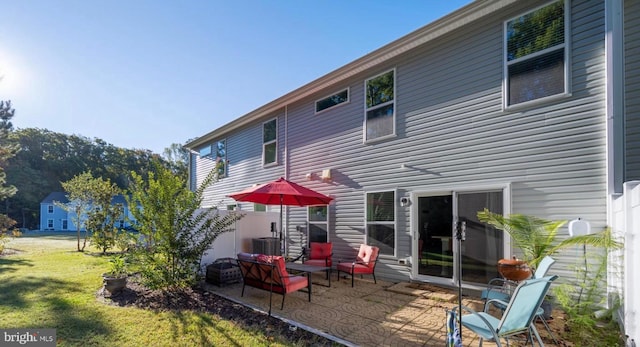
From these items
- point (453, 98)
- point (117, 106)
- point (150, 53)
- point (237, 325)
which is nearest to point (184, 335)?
point (237, 325)

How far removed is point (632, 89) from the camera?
14.3 feet

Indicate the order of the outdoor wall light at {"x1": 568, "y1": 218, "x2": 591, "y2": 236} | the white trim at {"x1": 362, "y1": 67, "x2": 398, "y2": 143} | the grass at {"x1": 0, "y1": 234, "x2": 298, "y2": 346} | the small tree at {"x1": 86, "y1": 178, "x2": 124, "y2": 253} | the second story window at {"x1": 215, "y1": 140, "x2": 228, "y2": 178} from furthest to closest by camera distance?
the second story window at {"x1": 215, "y1": 140, "x2": 228, "y2": 178}
the small tree at {"x1": 86, "y1": 178, "x2": 124, "y2": 253}
the white trim at {"x1": 362, "y1": 67, "x2": 398, "y2": 143}
the outdoor wall light at {"x1": 568, "y1": 218, "x2": 591, "y2": 236}
the grass at {"x1": 0, "y1": 234, "x2": 298, "y2": 346}

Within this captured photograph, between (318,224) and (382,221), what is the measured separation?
224 centimetres

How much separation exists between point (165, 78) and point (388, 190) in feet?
29.2

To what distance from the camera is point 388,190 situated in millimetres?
7043

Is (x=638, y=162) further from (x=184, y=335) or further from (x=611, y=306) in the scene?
(x=184, y=335)

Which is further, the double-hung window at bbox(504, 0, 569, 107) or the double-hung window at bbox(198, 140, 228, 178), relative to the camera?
the double-hung window at bbox(198, 140, 228, 178)

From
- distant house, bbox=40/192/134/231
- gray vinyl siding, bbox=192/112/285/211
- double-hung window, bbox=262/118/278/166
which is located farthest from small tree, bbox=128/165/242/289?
distant house, bbox=40/192/134/231

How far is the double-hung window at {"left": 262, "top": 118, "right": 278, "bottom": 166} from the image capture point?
10.4 meters

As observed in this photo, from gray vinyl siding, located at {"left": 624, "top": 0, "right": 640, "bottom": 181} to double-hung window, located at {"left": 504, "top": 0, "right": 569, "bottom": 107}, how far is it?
2.38 ft

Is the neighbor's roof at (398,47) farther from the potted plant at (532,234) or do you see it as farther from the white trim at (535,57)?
the potted plant at (532,234)

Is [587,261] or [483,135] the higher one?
[483,135]

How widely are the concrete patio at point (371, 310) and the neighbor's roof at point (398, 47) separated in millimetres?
5169

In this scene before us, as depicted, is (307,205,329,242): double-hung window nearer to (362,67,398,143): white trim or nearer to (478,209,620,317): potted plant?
(362,67,398,143): white trim
